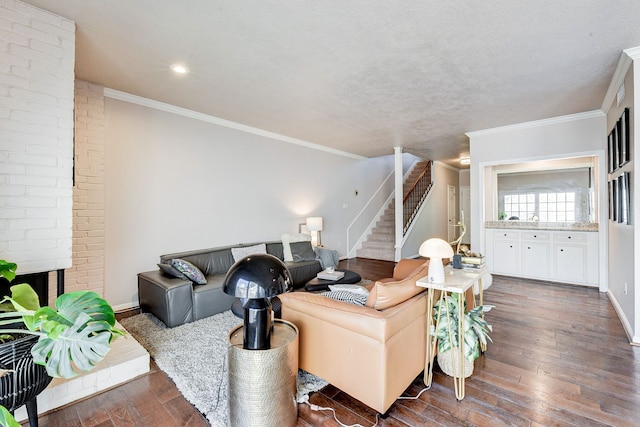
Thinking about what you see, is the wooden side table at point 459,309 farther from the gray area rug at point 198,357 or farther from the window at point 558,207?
the window at point 558,207

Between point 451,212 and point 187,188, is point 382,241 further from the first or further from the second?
point 187,188

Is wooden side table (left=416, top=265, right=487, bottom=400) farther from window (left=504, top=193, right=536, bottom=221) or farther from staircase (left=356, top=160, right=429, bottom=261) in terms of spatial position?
staircase (left=356, top=160, right=429, bottom=261)

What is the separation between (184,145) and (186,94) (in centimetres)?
85

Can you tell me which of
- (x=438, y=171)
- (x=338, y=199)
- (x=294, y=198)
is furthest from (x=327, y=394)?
(x=438, y=171)

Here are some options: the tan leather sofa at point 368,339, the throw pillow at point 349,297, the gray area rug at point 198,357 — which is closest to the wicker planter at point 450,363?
the tan leather sofa at point 368,339

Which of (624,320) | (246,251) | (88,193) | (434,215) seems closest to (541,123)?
(624,320)

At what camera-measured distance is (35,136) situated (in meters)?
2.17

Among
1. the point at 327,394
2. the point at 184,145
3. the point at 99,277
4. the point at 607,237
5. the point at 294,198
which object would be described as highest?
the point at 184,145

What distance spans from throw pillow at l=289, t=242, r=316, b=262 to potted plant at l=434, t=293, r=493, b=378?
10.8 feet

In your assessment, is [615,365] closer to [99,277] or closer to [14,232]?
[14,232]

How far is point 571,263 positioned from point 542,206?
1573mm

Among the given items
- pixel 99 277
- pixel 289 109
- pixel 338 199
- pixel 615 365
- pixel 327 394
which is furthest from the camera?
pixel 338 199

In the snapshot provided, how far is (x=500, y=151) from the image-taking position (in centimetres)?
525

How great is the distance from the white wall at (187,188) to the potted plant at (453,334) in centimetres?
371
